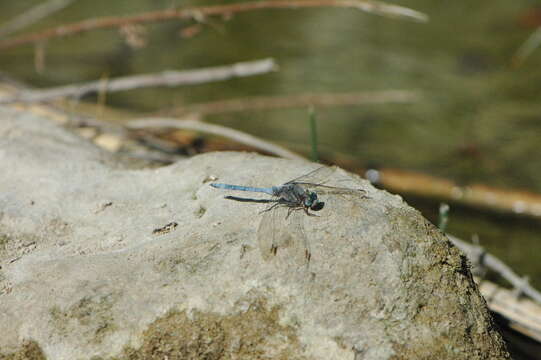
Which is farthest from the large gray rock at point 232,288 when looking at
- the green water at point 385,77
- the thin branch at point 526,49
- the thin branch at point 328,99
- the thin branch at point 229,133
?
the thin branch at point 526,49

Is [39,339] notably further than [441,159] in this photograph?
No

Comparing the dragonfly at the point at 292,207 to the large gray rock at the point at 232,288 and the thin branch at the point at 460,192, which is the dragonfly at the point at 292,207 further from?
the thin branch at the point at 460,192

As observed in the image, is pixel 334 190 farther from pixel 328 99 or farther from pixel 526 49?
pixel 526 49

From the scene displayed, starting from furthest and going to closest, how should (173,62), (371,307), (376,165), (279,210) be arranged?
(173,62) → (376,165) → (279,210) → (371,307)

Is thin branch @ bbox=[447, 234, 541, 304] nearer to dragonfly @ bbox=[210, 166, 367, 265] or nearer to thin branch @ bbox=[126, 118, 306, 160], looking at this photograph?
thin branch @ bbox=[126, 118, 306, 160]

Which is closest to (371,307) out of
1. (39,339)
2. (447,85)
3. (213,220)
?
(213,220)

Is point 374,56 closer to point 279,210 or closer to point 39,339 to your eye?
point 279,210

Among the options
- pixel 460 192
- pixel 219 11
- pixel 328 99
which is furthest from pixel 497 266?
pixel 328 99
